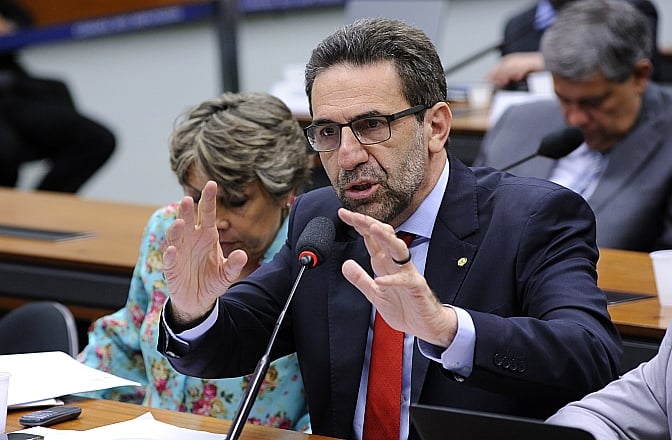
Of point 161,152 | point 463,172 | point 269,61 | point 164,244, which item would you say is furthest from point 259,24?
point 463,172

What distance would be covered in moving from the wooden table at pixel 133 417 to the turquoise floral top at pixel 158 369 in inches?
8.3

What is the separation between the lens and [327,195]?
2.21 meters

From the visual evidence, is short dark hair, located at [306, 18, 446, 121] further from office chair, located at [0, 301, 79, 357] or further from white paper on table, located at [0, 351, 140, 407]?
office chair, located at [0, 301, 79, 357]

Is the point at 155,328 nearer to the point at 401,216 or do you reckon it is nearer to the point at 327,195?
the point at 327,195

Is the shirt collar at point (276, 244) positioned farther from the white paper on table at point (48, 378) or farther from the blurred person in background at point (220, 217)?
the white paper on table at point (48, 378)

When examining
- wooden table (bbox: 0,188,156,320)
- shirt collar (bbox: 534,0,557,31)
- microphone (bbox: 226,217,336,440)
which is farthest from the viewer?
shirt collar (bbox: 534,0,557,31)

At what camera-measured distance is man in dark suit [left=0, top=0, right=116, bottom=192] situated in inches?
237

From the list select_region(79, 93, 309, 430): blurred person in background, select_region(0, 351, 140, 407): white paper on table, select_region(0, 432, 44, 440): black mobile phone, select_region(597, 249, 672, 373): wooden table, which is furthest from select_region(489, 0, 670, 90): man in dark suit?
select_region(0, 432, 44, 440): black mobile phone

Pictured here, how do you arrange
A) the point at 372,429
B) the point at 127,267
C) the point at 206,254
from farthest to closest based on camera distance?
the point at 127,267
the point at 372,429
the point at 206,254

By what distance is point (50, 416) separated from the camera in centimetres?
189

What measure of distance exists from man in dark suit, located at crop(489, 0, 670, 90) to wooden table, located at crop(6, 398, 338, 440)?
2755 millimetres

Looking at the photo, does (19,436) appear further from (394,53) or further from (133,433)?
(394,53)

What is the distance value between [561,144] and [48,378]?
1.38 m

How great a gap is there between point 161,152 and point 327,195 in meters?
5.23
